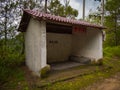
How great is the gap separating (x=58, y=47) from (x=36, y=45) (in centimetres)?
392

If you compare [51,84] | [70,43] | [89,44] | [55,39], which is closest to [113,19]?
[70,43]

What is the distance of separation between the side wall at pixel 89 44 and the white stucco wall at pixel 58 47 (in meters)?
0.43

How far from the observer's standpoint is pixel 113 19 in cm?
1608

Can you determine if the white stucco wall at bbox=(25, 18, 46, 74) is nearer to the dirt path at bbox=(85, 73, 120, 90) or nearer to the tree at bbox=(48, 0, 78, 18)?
the dirt path at bbox=(85, 73, 120, 90)

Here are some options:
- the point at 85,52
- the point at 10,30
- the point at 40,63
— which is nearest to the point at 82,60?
the point at 85,52

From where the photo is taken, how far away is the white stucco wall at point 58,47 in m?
10.4

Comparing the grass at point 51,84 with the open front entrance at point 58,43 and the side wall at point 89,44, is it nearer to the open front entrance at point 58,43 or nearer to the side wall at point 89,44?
the side wall at point 89,44

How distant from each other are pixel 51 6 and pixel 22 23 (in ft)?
15.1

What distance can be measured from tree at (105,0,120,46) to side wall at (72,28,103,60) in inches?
261

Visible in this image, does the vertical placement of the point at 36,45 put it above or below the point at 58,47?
above

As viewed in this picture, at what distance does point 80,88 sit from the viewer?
5980 millimetres

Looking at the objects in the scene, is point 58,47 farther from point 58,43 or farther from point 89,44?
point 89,44

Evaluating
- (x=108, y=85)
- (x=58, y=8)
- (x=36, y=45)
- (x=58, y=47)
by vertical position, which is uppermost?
(x=58, y=8)

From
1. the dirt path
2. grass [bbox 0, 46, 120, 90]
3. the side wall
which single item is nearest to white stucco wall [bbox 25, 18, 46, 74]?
grass [bbox 0, 46, 120, 90]
